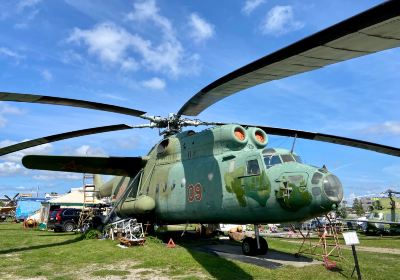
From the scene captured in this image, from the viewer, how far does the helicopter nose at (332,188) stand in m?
10.5

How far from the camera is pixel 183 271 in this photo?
10.7m

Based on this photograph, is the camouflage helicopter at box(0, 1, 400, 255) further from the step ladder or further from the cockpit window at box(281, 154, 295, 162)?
the step ladder

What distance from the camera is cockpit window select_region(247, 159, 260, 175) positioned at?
40.5 feet

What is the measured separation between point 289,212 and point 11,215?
204ft

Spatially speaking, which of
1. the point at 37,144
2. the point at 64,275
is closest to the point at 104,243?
the point at 37,144

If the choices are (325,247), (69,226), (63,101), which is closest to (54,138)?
(63,101)

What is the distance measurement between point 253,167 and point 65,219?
69.6 ft

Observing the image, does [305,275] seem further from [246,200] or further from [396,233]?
[396,233]

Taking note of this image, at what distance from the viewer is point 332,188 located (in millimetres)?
10586

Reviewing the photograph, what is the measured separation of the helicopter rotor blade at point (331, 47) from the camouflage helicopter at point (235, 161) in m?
0.01

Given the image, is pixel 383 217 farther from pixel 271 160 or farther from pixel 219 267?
pixel 219 267

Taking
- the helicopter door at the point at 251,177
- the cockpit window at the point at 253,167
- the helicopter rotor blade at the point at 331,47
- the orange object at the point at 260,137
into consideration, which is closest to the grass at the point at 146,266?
the helicopter door at the point at 251,177

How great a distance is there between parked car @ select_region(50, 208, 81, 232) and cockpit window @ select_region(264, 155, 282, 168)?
20985mm

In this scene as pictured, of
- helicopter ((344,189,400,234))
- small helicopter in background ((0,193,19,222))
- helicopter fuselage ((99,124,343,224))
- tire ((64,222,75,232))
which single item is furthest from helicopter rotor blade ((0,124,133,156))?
small helicopter in background ((0,193,19,222))
